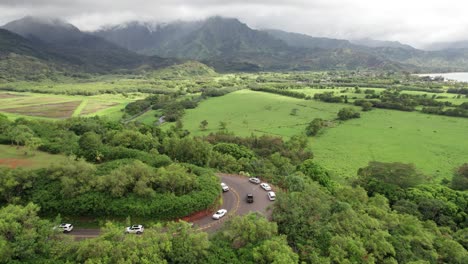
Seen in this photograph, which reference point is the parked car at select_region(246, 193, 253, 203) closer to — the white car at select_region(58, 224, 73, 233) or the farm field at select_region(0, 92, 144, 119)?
the white car at select_region(58, 224, 73, 233)

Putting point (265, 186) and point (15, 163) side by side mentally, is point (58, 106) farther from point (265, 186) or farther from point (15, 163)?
point (265, 186)

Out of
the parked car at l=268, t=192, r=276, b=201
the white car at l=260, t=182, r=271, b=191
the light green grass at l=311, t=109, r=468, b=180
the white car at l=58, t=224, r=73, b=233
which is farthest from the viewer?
the light green grass at l=311, t=109, r=468, b=180

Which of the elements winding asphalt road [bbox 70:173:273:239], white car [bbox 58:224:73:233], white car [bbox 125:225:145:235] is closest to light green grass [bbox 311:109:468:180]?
winding asphalt road [bbox 70:173:273:239]

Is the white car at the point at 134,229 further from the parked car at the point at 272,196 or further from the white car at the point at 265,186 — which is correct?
the white car at the point at 265,186

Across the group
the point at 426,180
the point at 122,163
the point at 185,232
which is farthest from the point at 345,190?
the point at 122,163

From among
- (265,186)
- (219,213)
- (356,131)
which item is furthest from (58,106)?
(219,213)

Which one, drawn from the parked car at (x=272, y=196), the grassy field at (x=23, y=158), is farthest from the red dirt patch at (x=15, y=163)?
the parked car at (x=272, y=196)

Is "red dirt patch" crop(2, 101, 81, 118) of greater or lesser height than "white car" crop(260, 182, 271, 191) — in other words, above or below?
below

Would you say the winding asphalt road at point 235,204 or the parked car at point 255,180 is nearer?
the winding asphalt road at point 235,204
